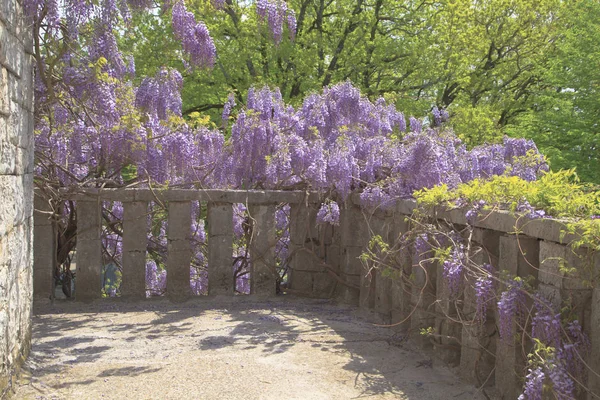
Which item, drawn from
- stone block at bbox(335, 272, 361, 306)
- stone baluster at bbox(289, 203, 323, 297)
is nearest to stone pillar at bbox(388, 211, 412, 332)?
stone block at bbox(335, 272, 361, 306)

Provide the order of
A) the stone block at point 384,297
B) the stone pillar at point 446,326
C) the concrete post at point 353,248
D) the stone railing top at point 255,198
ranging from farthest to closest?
the concrete post at point 353,248, the stone block at point 384,297, the stone pillar at point 446,326, the stone railing top at point 255,198

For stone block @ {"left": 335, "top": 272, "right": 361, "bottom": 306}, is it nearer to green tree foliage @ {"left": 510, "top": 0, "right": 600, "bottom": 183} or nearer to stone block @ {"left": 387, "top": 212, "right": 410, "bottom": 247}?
stone block @ {"left": 387, "top": 212, "right": 410, "bottom": 247}

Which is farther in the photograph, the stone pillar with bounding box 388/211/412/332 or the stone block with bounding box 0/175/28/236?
the stone pillar with bounding box 388/211/412/332

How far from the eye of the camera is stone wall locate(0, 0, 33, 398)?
10.6 ft

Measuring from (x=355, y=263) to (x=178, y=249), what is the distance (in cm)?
189

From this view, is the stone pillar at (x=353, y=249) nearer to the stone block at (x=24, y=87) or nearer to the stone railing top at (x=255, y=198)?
the stone railing top at (x=255, y=198)

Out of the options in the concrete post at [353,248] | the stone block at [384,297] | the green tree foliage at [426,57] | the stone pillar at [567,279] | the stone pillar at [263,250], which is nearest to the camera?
the stone pillar at [567,279]

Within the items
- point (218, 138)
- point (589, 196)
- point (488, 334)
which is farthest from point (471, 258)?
point (218, 138)

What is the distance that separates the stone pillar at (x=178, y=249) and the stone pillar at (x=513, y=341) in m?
3.64

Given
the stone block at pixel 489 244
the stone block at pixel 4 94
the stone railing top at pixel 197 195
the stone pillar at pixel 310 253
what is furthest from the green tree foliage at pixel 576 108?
the stone block at pixel 4 94

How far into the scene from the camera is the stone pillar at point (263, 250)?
6.71 meters

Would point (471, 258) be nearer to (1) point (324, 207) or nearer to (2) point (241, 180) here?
(1) point (324, 207)

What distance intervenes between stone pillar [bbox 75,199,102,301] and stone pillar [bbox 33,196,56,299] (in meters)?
0.27

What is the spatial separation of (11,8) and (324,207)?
386 cm
